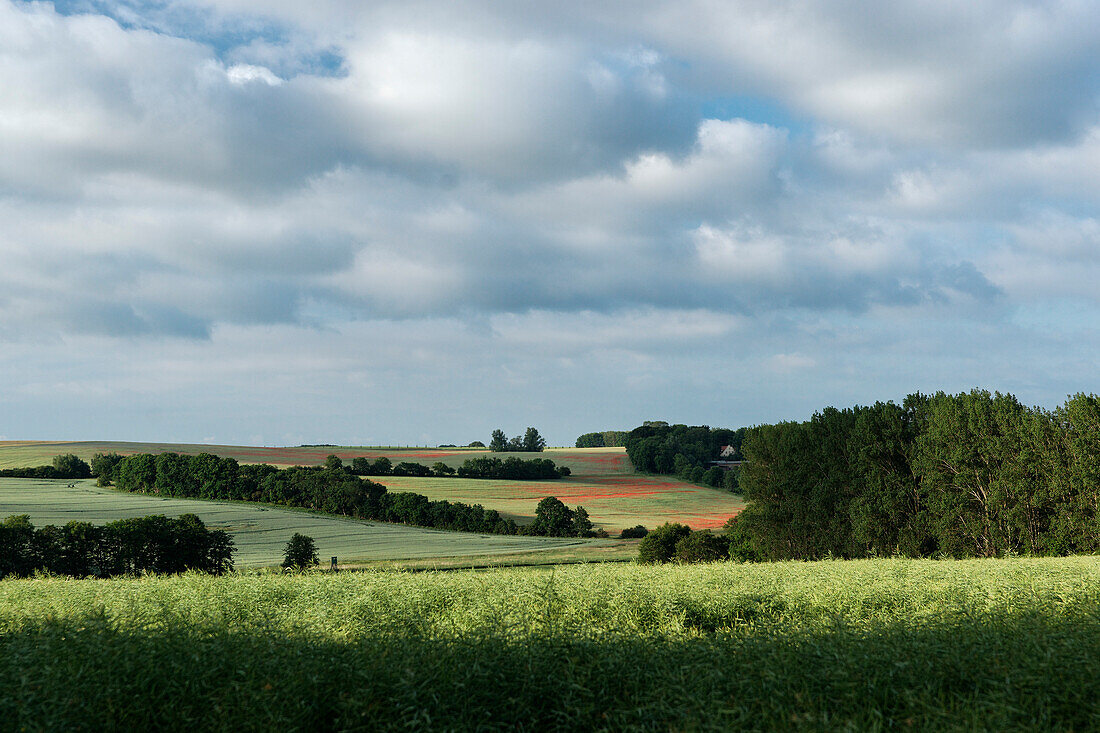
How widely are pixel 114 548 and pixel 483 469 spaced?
64.1 metres

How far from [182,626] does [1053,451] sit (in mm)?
47806

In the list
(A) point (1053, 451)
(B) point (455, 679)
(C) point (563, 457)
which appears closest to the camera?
(B) point (455, 679)

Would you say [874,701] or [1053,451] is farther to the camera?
[1053,451]

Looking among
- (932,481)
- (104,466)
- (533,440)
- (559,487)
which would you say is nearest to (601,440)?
(533,440)

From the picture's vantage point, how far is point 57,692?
689 cm

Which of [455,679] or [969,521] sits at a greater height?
[455,679]

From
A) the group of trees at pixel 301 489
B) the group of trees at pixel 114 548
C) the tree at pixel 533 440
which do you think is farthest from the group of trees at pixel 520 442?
the group of trees at pixel 114 548

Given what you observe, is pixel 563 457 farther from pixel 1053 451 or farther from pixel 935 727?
pixel 935 727

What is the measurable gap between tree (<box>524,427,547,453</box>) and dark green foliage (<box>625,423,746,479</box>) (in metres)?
28.9

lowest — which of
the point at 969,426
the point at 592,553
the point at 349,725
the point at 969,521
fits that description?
the point at 592,553

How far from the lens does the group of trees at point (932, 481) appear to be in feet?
137

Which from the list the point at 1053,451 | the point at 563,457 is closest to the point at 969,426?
the point at 1053,451

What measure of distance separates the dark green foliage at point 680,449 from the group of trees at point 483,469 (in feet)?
47.0

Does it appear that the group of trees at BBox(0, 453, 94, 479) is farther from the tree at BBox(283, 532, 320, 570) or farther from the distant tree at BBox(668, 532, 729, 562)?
the distant tree at BBox(668, 532, 729, 562)
